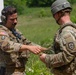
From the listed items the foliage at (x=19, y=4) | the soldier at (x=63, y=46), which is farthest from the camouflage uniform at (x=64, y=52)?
the foliage at (x=19, y=4)

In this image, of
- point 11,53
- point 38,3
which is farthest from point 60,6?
point 38,3

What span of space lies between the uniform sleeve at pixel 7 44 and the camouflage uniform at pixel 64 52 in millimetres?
933

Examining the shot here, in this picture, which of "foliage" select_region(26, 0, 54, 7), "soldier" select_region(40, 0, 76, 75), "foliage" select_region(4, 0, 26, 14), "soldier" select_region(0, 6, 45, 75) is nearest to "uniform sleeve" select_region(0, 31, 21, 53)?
"soldier" select_region(0, 6, 45, 75)

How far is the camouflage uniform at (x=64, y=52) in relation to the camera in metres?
5.07

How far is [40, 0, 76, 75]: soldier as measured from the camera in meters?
5.08

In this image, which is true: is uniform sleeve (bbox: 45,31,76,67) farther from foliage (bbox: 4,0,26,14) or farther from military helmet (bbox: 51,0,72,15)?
foliage (bbox: 4,0,26,14)

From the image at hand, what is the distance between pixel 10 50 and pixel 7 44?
90mm

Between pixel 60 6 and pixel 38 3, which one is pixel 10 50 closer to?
pixel 60 6

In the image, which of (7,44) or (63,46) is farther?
(7,44)

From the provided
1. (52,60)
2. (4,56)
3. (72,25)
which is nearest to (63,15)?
(72,25)

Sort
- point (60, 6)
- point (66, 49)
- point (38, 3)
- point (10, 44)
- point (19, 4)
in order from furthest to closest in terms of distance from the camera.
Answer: point (38, 3)
point (19, 4)
point (10, 44)
point (60, 6)
point (66, 49)

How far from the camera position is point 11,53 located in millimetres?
6398

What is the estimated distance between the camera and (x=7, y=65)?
21.6 feet

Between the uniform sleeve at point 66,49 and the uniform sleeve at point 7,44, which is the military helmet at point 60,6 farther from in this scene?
the uniform sleeve at point 7,44
